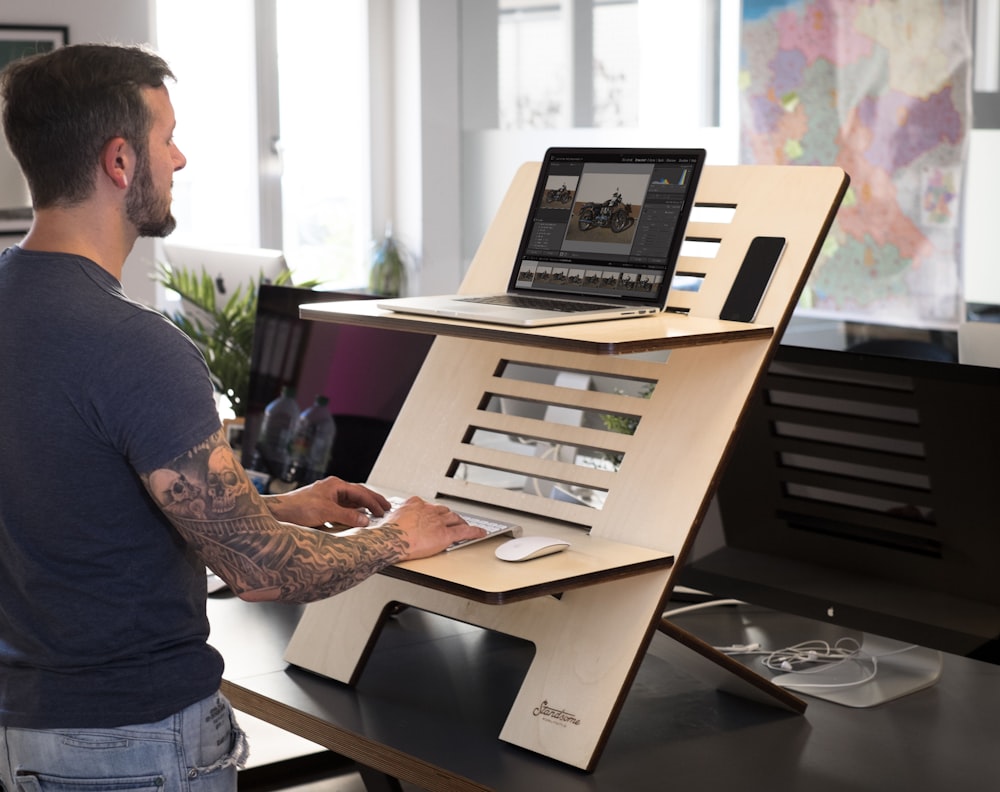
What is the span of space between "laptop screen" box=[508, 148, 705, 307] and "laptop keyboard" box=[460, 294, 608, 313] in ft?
0.10

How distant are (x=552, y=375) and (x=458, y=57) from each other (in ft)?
11.0

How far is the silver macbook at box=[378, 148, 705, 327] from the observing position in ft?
5.08

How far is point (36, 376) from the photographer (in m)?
1.19

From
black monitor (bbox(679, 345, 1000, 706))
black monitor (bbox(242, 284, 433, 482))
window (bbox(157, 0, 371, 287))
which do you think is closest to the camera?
black monitor (bbox(679, 345, 1000, 706))

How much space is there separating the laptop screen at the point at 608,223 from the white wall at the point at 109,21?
3763mm

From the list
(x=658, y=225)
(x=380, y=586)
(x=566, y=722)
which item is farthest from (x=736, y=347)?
(x=380, y=586)

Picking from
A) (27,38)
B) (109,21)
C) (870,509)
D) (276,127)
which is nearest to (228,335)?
(870,509)

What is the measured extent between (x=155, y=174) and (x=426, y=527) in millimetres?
495

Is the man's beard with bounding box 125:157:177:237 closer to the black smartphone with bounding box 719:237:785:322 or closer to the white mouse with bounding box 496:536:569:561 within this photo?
the white mouse with bounding box 496:536:569:561

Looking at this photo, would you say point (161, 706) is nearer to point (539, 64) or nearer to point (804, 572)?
point (804, 572)

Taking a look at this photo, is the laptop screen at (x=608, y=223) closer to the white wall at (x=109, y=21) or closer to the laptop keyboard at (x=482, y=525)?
the laptop keyboard at (x=482, y=525)

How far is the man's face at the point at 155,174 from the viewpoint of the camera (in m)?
1.27

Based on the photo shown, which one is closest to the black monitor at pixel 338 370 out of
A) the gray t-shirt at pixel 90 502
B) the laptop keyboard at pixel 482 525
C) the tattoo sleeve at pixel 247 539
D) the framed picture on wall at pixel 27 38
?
the laptop keyboard at pixel 482 525

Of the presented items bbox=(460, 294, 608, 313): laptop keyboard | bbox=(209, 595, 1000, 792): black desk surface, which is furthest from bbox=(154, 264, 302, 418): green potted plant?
bbox=(460, 294, 608, 313): laptop keyboard
